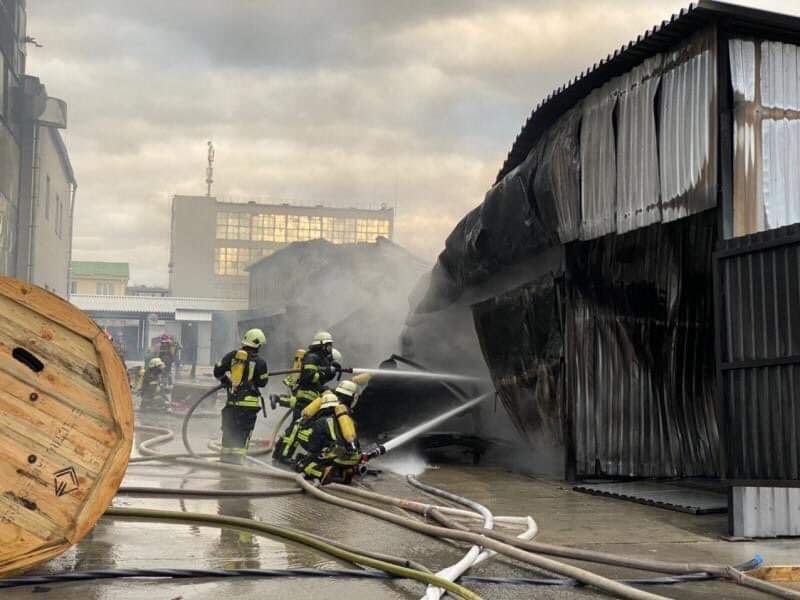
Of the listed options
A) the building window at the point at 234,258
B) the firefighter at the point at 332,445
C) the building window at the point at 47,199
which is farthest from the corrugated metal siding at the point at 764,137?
the building window at the point at 234,258

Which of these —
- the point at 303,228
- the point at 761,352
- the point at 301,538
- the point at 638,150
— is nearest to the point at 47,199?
the point at 303,228

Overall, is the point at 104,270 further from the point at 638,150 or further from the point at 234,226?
the point at 638,150

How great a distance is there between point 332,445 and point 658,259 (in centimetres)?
Answer: 383

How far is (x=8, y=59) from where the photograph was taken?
2559 centimetres

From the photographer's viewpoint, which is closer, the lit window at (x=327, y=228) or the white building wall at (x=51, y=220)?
the white building wall at (x=51, y=220)

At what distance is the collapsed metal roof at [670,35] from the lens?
6.46 m

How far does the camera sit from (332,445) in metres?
8.31

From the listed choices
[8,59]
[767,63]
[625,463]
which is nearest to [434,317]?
[625,463]

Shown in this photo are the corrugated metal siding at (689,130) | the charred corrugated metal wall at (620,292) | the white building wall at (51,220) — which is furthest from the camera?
the white building wall at (51,220)

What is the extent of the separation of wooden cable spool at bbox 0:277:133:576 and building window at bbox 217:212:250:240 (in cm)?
5407

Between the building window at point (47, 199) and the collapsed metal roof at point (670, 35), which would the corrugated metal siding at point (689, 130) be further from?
the building window at point (47, 199)

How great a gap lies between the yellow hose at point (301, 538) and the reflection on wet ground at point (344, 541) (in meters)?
0.08

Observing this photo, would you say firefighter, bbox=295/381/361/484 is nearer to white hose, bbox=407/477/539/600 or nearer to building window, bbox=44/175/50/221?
white hose, bbox=407/477/539/600

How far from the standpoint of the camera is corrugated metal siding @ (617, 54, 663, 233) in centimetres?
730
